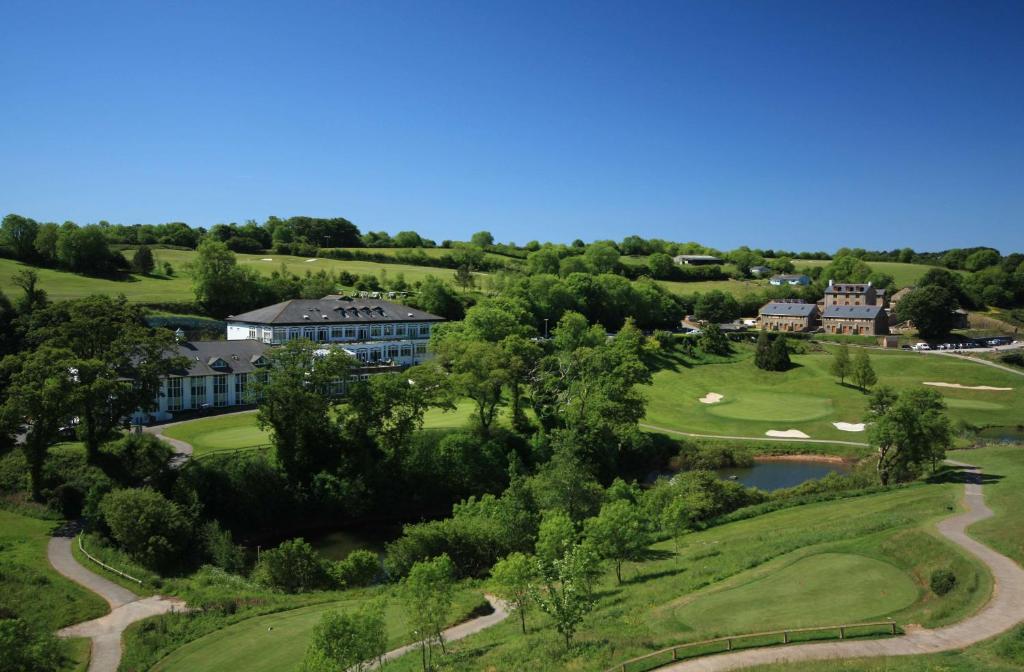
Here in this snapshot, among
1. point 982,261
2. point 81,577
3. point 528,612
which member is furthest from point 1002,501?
point 982,261

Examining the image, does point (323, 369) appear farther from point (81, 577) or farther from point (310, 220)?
point (310, 220)

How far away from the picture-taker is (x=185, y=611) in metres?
27.2

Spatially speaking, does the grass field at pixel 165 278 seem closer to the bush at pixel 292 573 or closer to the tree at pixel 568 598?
the bush at pixel 292 573

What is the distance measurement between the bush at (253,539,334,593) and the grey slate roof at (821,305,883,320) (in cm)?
9280

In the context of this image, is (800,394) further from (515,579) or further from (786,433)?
(515,579)

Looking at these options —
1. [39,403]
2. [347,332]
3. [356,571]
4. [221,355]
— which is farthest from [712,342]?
[39,403]

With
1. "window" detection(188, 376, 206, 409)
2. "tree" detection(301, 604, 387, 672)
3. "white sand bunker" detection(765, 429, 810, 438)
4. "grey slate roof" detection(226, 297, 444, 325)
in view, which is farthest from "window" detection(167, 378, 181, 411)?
"white sand bunker" detection(765, 429, 810, 438)

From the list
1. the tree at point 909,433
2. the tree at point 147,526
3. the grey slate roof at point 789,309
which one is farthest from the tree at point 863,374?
the tree at point 147,526

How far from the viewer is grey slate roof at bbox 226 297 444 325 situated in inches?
2707

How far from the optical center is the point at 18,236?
93.2 m

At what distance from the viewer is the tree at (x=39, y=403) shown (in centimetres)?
3619

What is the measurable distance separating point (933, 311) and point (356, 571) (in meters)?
90.3

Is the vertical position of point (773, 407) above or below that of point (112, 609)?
above

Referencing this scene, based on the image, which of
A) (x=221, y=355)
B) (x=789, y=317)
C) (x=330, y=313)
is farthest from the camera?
(x=789, y=317)
